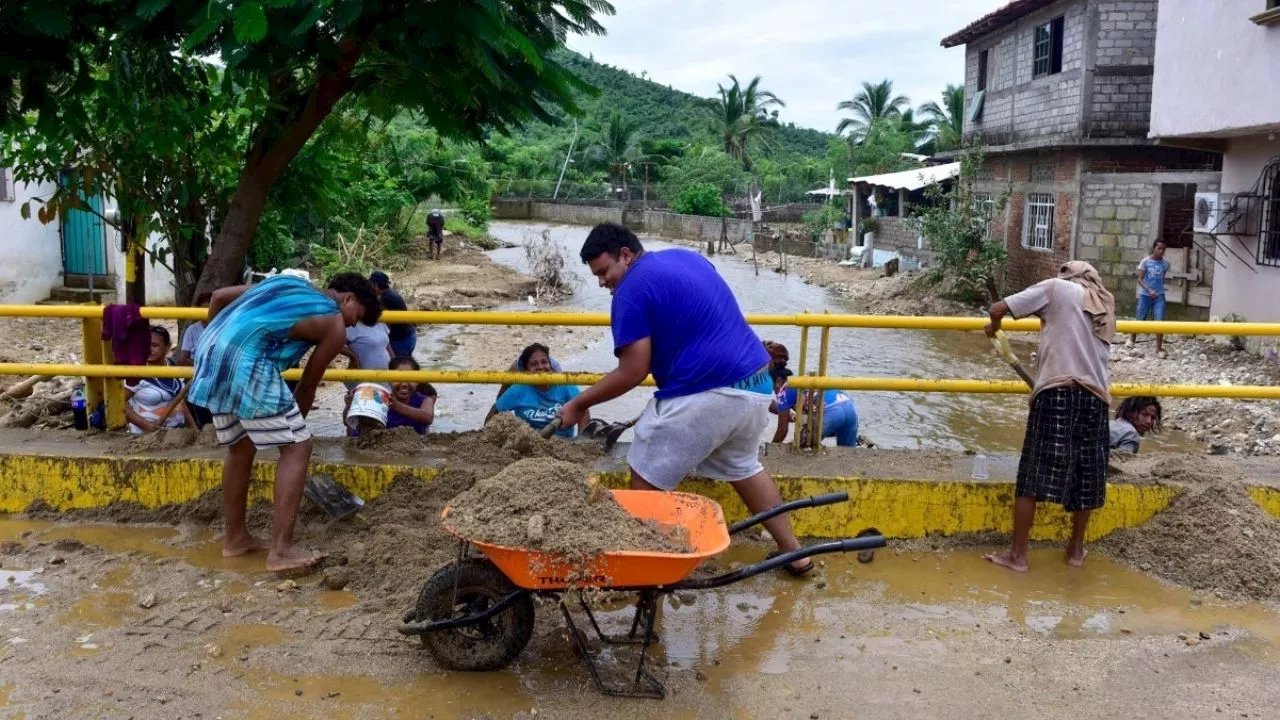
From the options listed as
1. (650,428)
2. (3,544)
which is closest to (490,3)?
(650,428)

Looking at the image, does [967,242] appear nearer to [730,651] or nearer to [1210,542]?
[1210,542]

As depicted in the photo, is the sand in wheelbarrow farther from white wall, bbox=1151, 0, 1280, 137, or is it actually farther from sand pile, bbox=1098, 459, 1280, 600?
white wall, bbox=1151, 0, 1280, 137

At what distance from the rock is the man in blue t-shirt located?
127 centimetres

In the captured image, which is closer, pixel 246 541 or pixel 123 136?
pixel 246 541

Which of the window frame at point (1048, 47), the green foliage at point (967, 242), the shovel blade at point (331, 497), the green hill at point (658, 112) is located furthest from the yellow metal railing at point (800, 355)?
the green hill at point (658, 112)

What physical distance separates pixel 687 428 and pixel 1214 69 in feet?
42.0

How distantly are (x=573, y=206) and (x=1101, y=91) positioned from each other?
3515 centimetres

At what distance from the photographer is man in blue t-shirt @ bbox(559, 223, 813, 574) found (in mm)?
4164

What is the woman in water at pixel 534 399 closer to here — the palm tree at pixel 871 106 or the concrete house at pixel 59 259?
the concrete house at pixel 59 259

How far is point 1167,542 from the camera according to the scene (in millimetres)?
5047

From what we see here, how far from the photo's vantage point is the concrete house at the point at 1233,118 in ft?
42.7

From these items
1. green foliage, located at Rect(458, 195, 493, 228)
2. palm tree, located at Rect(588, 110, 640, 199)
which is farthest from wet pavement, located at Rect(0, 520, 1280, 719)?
palm tree, located at Rect(588, 110, 640, 199)

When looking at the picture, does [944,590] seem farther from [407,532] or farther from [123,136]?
[123,136]

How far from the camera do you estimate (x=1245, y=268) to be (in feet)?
49.3
